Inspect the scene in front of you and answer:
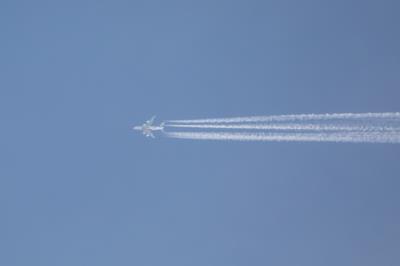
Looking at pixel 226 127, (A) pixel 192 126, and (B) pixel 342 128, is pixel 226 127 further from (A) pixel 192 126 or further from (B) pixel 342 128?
(B) pixel 342 128

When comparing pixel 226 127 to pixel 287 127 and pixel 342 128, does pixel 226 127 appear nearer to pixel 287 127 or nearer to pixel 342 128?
pixel 287 127

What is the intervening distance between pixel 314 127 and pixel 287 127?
1.42 metres

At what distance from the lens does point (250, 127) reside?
2914 cm

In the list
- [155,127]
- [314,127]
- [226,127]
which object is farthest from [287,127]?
[155,127]

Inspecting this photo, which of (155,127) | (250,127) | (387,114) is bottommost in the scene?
(387,114)

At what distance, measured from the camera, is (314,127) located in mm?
26547

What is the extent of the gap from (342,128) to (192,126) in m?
8.16

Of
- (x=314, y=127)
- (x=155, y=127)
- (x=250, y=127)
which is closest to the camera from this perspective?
(x=314, y=127)

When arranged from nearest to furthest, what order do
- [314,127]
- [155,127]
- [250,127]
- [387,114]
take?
1. [387,114]
2. [314,127]
3. [250,127]
4. [155,127]

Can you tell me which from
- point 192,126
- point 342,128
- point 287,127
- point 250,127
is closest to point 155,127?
point 192,126

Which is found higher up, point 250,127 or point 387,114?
point 250,127

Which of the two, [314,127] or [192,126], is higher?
[192,126]

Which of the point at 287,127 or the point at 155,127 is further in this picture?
the point at 155,127

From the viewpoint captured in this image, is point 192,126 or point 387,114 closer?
point 387,114
